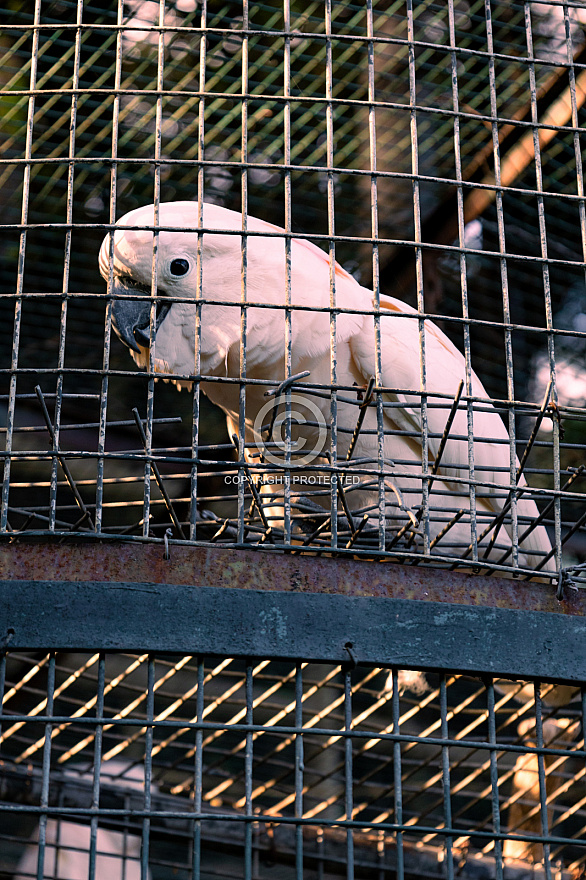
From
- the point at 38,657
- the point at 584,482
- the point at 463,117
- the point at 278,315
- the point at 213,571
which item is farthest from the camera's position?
the point at 584,482

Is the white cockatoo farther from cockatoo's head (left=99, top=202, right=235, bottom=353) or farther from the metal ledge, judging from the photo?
the metal ledge

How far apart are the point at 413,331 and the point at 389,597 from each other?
1.06 meters

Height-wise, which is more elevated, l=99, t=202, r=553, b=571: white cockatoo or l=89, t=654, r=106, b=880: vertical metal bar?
l=99, t=202, r=553, b=571: white cockatoo

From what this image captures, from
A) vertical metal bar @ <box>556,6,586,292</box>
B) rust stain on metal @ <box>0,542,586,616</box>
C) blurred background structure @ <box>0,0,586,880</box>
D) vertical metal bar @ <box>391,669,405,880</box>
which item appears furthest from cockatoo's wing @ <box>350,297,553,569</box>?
vertical metal bar @ <box>391,669,405,880</box>

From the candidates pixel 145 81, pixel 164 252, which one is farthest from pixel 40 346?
pixel 164 252

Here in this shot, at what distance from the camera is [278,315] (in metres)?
2.42

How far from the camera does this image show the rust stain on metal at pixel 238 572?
1589 mm

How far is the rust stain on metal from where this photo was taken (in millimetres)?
1589

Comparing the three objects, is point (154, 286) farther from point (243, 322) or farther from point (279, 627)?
point (279, 627)

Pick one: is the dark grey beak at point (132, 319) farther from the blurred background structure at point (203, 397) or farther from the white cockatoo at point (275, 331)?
the blurred background structure at point (203, 397)

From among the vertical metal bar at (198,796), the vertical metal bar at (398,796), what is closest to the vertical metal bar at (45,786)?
the vertical metal bar at (198,796)

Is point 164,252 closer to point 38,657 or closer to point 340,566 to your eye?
point 340,566
